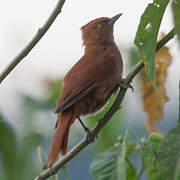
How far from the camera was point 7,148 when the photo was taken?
1263 mm

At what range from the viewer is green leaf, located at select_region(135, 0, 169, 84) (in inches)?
44.1

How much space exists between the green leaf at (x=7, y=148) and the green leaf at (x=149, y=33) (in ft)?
1.47

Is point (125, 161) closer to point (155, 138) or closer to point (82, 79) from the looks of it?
point (155, 138)

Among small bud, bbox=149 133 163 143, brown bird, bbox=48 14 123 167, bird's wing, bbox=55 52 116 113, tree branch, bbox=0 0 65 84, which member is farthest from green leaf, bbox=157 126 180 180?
bird's wing, bbox=55 52 116 113

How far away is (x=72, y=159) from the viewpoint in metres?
1.71

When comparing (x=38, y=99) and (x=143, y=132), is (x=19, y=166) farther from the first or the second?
(x=143, y=132)

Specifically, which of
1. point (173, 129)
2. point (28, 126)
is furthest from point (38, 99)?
point (173, 129)

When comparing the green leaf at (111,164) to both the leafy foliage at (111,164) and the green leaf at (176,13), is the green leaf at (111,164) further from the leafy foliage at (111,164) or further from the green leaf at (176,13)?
the green leaf at (176,13)

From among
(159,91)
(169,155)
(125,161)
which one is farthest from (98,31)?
(169,155)

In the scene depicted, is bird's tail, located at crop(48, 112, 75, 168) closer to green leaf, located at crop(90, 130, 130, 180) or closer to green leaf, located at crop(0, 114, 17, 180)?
green leaf, located at crop(90, 130, 130, 180)

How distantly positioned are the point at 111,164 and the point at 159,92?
32 centimetres

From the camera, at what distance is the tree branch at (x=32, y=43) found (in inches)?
56.7

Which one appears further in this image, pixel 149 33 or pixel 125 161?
pixel 125 161

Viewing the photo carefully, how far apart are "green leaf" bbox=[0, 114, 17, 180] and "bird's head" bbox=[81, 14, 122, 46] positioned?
2448 millimetres
